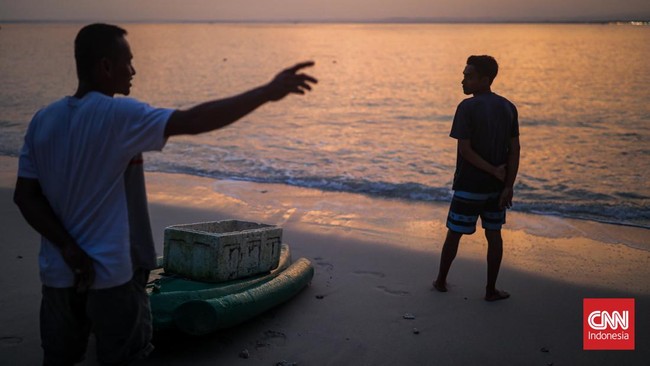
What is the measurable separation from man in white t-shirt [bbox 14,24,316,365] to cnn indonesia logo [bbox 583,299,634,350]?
3.51 m

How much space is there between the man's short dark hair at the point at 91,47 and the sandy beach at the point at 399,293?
2.15m

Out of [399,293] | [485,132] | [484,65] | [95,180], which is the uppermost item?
[484,65]

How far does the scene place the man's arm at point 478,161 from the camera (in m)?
5.30

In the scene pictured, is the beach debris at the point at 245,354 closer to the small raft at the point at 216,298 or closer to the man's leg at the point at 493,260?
the small raft at the point at 216,298

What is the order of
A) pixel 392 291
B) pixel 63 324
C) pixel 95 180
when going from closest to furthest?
pixel 95 180
pixel 63 324
pixel 392 291

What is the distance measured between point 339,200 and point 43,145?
25.2 feet

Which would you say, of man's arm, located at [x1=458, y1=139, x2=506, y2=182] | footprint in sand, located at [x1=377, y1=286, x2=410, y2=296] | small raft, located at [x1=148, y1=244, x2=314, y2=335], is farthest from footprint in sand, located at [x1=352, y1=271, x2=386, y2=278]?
man's arm, located at [x1=458, y1=139, x2=506, y2=182]

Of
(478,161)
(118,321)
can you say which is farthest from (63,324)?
(478,161)

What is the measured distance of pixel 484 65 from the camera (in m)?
5.27

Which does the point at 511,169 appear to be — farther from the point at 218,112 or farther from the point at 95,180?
the point at 95,180

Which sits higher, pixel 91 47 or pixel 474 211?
pixel 91 47

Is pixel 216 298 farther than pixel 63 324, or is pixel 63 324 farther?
pixel 216 298

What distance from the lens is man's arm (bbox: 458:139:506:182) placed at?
5.30 metres

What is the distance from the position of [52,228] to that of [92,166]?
1.06 ft
